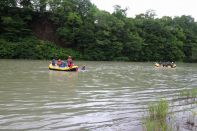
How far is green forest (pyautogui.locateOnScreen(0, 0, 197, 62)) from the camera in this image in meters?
49.3

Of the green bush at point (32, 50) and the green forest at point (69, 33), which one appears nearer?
the green bush at point (32, 50)

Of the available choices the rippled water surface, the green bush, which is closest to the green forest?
the green bush

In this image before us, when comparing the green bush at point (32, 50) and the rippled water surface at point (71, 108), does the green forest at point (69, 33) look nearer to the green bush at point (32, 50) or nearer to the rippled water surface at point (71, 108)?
the green bush at point (32, 50)

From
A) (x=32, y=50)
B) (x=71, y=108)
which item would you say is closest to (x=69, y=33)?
(x=32, y=50)

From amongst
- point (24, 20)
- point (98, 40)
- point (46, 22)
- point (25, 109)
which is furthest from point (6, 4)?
point (25, 109)

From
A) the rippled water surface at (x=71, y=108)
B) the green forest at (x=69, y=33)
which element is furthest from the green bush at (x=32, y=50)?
the rippled water surface at (x=71, y=108)

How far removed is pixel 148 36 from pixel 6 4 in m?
27.3

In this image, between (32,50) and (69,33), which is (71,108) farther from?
(69,33)

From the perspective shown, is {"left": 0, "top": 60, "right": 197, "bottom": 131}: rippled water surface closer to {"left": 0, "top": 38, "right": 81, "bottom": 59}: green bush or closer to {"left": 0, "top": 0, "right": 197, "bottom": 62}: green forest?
{"left": 0, "top": 38, "right": 81, "bottom": 59}: green bush

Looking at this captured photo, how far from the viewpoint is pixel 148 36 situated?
63.1 metres

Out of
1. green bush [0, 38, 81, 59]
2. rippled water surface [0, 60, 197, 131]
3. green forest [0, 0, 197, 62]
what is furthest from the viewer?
green forest [0, 0, 197, 62]

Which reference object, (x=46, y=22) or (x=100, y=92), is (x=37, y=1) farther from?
(x=100, y=92)

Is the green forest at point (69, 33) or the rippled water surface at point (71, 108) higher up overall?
the green forest at point (69, 33)

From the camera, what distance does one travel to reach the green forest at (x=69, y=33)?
162 feet
